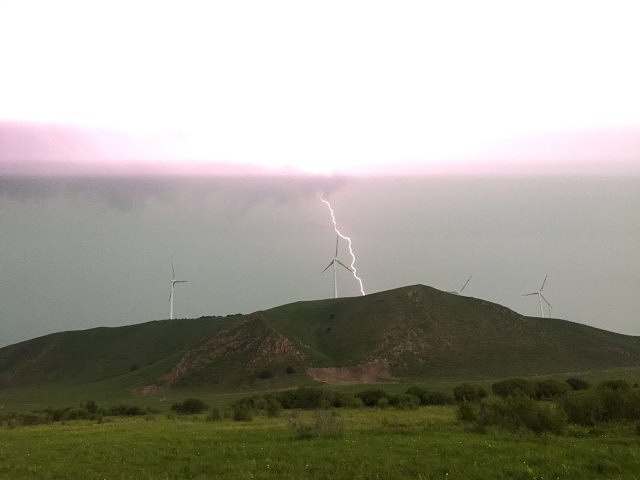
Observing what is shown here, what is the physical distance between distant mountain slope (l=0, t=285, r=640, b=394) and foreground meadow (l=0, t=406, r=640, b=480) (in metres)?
A: 84.0

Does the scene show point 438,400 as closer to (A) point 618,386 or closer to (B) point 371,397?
(B) point 371,397

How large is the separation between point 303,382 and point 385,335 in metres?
27.9

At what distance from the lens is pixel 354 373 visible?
124938 millimetres

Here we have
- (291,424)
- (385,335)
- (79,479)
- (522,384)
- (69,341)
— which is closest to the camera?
(79,479)

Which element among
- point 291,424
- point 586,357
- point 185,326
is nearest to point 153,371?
point 185,326

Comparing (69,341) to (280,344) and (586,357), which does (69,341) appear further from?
(586,357)

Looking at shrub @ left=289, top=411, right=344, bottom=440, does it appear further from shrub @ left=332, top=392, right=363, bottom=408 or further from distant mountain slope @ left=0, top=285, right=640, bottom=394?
distant mountain slope @ left=0, top=285, right=640, bottom=394

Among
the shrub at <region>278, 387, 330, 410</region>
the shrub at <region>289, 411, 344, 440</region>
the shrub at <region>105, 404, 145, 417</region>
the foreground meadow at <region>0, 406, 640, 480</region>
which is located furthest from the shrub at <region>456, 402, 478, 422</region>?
the shrub at <region>105, 404, 145, 417</region>

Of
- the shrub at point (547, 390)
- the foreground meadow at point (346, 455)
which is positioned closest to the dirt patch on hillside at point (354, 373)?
the shrub at point (547, 390)

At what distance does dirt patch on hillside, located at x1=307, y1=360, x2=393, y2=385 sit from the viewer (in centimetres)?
12150

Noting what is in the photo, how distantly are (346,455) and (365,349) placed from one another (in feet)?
358

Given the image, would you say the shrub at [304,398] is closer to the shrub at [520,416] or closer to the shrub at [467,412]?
the shrub at [467,412]

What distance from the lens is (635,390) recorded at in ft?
116

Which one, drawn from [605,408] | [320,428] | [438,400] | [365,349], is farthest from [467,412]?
[365,349]
